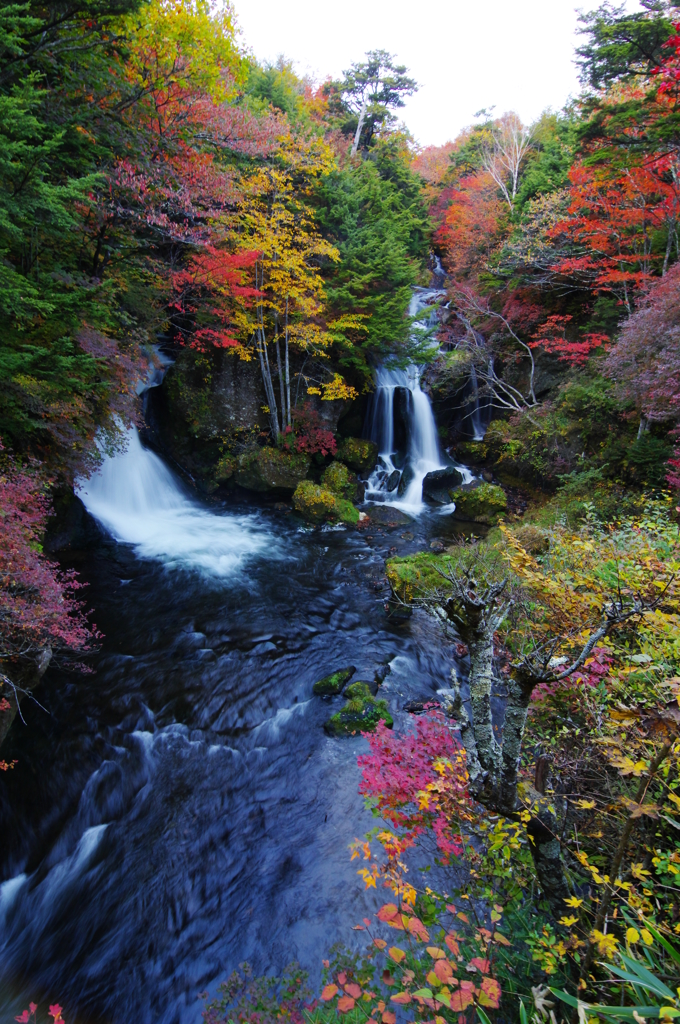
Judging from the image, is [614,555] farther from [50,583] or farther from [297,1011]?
[50,583]

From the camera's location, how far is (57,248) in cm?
760

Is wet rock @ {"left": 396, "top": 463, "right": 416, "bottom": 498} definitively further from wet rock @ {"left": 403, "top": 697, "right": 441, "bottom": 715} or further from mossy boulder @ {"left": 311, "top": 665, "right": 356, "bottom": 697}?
wet rock @ {"left": 403, "top": 697, "right": 441, "bottom": 715}

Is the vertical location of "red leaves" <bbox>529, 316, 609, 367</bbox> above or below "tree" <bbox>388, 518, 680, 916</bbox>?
above

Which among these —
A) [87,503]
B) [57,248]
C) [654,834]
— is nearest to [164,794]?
[654,834]

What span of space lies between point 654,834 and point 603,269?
15.4m

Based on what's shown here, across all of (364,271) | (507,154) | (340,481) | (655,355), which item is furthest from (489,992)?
(507,154)

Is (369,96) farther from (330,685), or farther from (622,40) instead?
(330,685)

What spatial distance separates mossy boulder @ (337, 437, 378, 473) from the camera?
16.0 metres

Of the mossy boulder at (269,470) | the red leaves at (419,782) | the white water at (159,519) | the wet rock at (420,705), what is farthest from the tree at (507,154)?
the red leaves at (419,782)

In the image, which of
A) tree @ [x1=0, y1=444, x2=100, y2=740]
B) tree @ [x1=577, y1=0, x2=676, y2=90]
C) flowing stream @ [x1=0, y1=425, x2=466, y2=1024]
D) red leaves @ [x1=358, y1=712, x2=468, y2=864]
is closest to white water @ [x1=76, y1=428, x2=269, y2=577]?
flowing stream @ [x1=0, y1=425, x2=466, y2=1024]

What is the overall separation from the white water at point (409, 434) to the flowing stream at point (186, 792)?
7.12 meters

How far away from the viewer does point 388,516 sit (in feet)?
47.6

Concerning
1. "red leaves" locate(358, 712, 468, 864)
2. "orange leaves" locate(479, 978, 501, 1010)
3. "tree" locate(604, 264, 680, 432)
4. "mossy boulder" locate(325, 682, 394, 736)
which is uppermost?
"tree" locate(604, 264, 680, 432)

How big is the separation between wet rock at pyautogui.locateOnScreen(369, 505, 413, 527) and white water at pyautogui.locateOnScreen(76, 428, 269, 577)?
402cm
